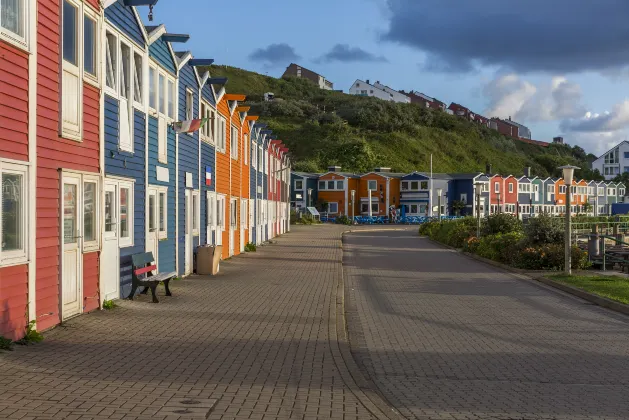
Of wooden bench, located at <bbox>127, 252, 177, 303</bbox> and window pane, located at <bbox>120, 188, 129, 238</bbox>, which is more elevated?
window pane, located at <bbox>120, 188, 129, 238</bbox>

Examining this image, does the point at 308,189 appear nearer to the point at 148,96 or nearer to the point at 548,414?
the point at 148,96

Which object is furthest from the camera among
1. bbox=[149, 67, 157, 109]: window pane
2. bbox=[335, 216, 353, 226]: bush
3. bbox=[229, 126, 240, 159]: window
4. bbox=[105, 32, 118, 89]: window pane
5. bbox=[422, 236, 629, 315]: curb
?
bbox=[335, 216, 353, 226]: bush

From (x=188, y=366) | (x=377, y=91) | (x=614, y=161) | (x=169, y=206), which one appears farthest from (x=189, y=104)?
(x=377, y=91)

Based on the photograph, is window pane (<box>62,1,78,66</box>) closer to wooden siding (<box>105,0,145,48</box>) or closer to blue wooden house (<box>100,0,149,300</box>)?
blue wooden house (<box>100,0,149,300</box>)

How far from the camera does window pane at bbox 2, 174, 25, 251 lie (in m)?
9.41

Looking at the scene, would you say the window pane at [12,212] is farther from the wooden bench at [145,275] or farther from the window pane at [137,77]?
the window pane at [137,77]

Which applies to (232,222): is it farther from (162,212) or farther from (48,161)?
(48,161)

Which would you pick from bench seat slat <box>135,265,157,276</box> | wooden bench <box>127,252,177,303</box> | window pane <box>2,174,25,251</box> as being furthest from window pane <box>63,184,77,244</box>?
bench seat slat <box>135,265,157,276</box>

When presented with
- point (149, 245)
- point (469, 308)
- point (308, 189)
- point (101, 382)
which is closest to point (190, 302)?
point (149, 245)

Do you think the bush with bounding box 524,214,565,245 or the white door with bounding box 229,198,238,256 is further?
the white door with bounding box 229,198,238,256

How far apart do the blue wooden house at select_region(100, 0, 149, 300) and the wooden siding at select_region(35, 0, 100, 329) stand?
2141 mm

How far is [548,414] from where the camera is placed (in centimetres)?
720

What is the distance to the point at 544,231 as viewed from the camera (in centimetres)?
2606

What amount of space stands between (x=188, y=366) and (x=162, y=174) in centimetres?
944
